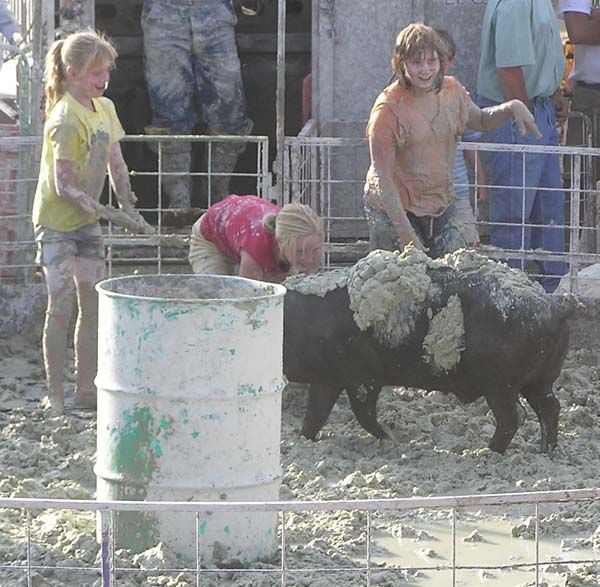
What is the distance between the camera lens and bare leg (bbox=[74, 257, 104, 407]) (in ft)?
24.8

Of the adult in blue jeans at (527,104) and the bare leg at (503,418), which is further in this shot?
the adult in blue jeans at (527,104)

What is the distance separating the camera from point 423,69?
23.7 feet

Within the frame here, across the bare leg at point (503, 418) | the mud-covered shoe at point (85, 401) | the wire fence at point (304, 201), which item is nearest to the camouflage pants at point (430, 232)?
the wire fence at point (304, 201)

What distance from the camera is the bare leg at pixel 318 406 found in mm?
7035

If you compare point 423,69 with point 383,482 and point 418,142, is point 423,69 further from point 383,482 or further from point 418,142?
point 383,482

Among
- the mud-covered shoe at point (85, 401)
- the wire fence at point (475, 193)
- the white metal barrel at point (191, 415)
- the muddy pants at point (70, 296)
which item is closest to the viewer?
the white metal barrel at point (191, 415)

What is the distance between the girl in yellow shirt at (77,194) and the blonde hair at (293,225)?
2.88 ft

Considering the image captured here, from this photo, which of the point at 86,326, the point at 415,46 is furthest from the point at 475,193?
the point at 86,326

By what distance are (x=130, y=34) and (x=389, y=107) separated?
4700mm

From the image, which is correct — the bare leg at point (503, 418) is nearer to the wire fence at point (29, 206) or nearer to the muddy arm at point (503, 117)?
the muddy arm at point (503, 117)

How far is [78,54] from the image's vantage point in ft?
23.6

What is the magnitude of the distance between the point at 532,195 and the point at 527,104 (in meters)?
0.55

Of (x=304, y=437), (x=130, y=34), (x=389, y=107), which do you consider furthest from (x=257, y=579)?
(x=130, y=34)

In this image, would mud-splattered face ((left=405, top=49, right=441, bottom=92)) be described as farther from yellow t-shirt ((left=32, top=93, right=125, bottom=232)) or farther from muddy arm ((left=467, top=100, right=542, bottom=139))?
yellow t-shirt ((left=32, top=93, right=125, bottom=232))
